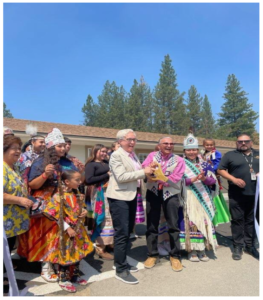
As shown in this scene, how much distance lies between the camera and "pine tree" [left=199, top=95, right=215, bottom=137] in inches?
1924

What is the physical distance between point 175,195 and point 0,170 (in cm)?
241

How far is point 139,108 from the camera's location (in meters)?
43.0

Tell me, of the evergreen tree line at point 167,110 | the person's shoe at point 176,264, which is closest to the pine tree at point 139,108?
the evergreen tree line at point 167,110

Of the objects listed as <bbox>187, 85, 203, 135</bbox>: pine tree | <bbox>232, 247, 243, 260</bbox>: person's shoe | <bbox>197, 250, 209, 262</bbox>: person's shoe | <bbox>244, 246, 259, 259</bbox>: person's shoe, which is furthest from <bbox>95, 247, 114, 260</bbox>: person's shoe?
<bbox>187, 85, 203, 135</bbox>: pine tree

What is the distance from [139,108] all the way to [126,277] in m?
40.5

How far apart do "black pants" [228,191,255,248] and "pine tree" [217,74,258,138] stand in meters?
44.0

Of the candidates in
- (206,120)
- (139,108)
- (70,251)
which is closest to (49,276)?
(70,251)

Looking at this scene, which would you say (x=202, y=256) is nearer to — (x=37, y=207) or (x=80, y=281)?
(x=80, y=281)

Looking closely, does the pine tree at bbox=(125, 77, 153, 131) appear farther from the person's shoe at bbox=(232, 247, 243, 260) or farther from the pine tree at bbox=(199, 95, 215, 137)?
the person's shoe at bbox=(232, 247, 243, 260)

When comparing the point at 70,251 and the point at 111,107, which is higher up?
the point at 111,107

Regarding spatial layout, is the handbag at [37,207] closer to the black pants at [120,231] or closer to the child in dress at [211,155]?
the black pants at [120,231]

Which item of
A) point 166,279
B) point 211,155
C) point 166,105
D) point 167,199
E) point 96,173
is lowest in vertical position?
point 166,279

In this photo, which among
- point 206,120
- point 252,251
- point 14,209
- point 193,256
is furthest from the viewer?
point 206,120

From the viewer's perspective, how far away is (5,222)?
9.92 feet
